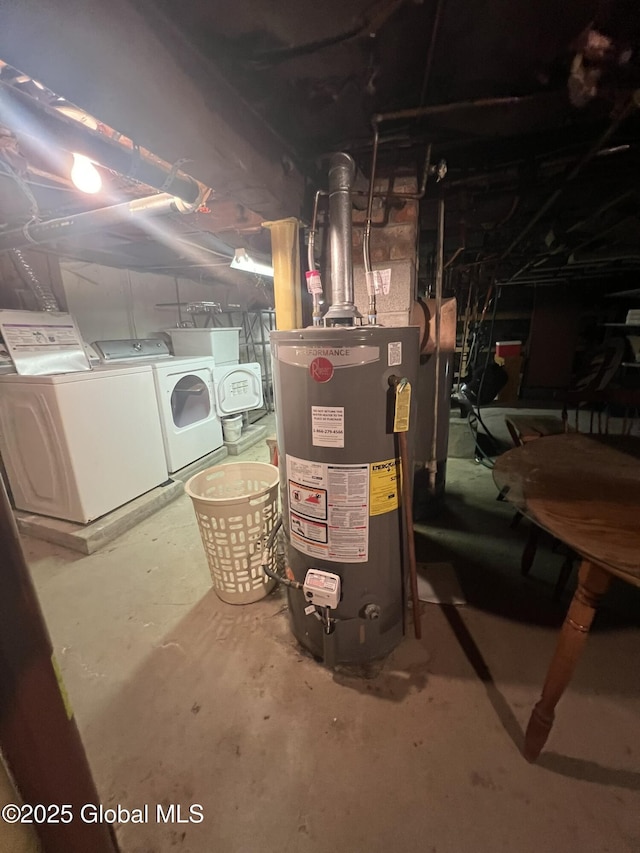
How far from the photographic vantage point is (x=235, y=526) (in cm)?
158

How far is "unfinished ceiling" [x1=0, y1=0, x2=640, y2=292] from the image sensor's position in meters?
0.75

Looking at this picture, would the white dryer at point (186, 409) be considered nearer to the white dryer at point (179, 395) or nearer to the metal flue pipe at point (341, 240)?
the white dryer at point (179, 395)

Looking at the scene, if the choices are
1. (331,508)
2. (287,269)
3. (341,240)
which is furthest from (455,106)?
(331,508)

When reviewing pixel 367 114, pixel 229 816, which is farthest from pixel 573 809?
pixel 367 114

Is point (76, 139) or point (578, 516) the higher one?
point (76, 139)

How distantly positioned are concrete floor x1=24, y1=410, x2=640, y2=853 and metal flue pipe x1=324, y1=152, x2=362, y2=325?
145 centimetres

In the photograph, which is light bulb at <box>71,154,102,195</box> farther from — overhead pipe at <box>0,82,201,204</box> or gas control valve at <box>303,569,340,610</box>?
gas control valve at <box>303,569,340,610</box>

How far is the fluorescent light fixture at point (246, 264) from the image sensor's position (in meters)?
2.60

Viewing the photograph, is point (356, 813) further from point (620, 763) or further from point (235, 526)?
point (235, 526)

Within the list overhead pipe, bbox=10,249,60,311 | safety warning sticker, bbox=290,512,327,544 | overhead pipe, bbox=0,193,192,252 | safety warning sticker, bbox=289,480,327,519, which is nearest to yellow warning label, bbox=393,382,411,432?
safety warning sticker, bbox=289,480,327,519

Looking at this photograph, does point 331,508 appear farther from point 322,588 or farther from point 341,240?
point 341,240

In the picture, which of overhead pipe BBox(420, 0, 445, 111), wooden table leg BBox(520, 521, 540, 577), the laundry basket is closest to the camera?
overhead pipe BBox(420, 0, 445, 111)

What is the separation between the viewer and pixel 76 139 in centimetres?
115

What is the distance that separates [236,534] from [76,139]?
5.26 feet
